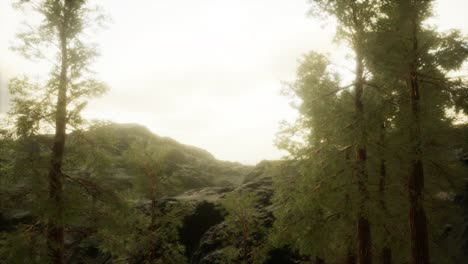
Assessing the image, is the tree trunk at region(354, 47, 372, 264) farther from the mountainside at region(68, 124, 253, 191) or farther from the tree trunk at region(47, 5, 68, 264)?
the mountainside at region(68, 124, 253, 191)

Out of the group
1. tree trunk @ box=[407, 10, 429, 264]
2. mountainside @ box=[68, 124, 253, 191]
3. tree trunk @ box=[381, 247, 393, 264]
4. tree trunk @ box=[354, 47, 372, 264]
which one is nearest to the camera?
tree trunk @ box=[354, 47, 372, 264]

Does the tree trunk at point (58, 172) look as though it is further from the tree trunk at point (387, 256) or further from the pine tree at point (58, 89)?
the tree trunk at point (387, 256)

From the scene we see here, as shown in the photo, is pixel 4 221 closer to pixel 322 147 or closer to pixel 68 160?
pixel 68 160

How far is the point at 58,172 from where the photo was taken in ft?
33.6

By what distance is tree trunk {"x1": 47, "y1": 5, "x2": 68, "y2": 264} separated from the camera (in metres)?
9.52

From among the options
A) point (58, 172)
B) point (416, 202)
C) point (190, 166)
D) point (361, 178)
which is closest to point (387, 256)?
point (416, 202)

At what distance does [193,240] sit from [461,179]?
59.9 ft

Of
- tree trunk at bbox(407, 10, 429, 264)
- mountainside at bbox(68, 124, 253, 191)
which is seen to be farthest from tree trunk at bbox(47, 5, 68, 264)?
mountainside at bbox(68, 124, 253, 191)

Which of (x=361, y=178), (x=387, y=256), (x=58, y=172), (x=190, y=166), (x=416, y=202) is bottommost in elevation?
(x=387, y=256)

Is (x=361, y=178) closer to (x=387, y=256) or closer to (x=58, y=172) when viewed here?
A: (x=387, y=256)

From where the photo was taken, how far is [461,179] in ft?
38.5

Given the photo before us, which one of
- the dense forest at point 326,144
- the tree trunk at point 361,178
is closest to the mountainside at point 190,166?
the dense forest at point 326,144

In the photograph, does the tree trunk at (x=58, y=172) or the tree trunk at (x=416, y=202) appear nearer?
the tree trunk at (x=58, y=172)

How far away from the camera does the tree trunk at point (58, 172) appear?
9516 mm
